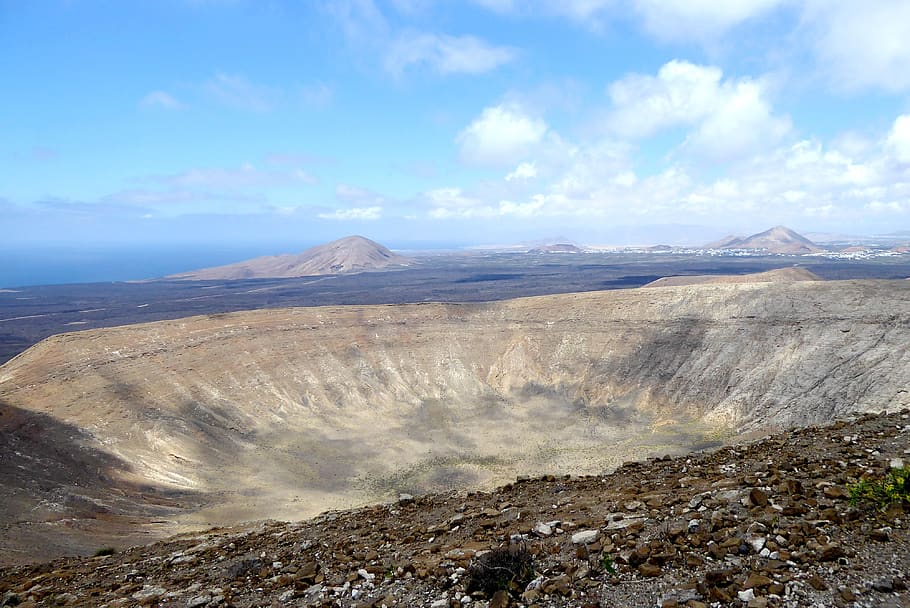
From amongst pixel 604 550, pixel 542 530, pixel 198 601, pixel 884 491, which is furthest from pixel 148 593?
pixel 884 491

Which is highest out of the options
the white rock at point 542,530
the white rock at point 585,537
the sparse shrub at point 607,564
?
the sparse shrub at point 607,564

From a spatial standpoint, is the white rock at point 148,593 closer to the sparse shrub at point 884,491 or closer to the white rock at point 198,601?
the white rock at point 198,601

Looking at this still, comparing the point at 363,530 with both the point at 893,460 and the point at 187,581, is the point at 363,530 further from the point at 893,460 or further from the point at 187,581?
the point at 893,460

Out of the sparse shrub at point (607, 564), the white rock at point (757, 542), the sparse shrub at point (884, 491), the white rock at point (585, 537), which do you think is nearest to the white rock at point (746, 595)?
the white rock at point (757, 542)

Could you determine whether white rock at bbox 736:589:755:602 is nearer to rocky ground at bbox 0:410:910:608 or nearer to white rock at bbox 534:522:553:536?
rocky ground at bbox 0:410:910:608

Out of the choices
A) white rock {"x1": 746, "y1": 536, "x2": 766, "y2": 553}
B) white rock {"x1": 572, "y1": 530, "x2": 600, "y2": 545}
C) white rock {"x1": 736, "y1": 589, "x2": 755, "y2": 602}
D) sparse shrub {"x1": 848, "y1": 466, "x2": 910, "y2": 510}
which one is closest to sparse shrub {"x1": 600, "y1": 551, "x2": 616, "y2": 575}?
white rock {"x1": 572, "y1": 530, "x2": 600, "y2": 545}

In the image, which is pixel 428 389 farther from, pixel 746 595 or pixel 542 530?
pixel 746 595
